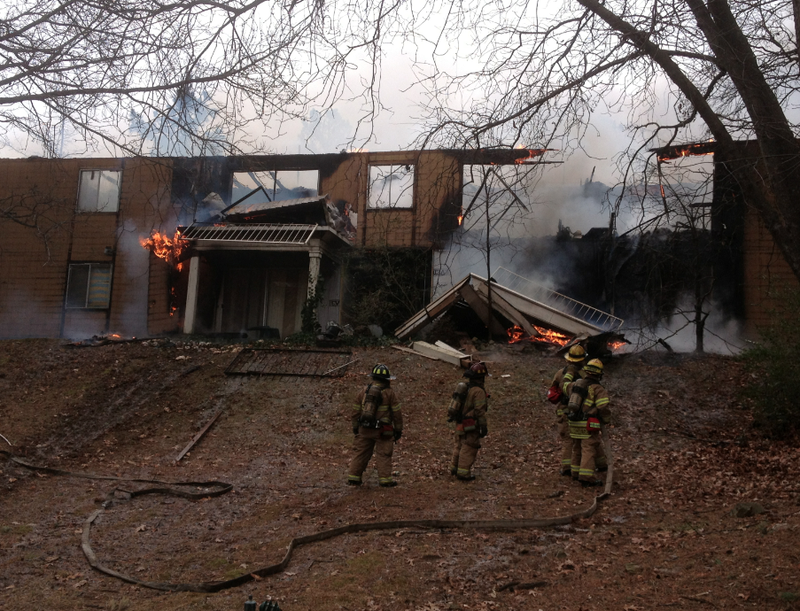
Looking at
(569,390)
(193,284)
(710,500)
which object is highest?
(193,284)

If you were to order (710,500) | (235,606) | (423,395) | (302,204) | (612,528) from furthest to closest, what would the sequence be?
1. (302,204)
2. (423,395)
3. (710,500)
4. (612,528)
5. (235,606)

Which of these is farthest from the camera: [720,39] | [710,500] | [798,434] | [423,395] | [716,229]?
[716,229]

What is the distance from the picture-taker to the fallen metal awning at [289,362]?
47.6 ft

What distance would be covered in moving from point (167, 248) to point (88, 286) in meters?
3.30

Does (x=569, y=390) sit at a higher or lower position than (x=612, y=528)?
higher

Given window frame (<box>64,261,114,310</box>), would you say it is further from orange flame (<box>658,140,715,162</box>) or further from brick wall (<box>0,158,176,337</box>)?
orange flame (<box>658,140,715,162</box>)

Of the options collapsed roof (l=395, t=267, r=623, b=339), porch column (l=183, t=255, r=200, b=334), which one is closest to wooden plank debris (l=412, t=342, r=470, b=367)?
collapsed roof (l=395, t=267, r=623, b=339)

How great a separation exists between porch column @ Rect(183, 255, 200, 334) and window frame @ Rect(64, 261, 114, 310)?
352 cm

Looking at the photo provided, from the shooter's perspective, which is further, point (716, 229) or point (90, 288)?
point (90, 288)

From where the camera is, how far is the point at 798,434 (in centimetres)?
956

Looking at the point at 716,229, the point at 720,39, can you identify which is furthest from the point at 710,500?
the point at 716,229

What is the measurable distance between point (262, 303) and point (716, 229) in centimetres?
1395

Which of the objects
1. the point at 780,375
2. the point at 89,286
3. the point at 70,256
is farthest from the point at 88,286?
the point at 780,375

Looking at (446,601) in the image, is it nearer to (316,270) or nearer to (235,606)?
(235,606)
